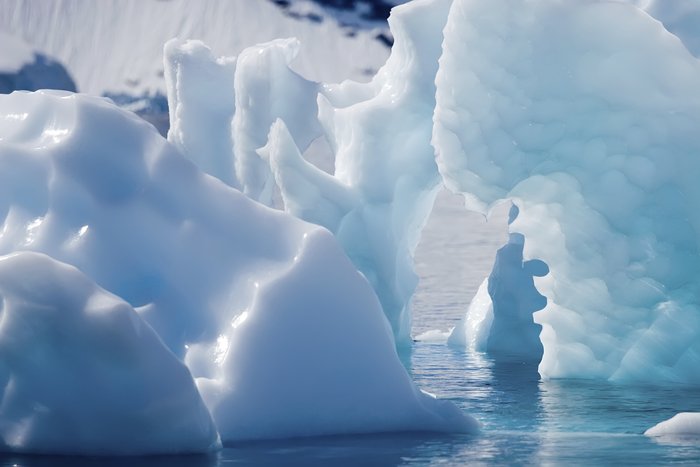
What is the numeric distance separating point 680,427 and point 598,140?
9.41 feet

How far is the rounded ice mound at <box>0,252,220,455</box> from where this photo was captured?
19.9 feet

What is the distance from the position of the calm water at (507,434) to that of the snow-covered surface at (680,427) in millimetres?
128

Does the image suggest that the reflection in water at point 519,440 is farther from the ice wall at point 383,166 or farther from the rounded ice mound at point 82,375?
the ice wall at point 383,166

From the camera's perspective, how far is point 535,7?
31.3ft

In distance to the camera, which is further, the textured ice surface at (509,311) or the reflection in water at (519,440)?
the textured ice surface at (509,311)

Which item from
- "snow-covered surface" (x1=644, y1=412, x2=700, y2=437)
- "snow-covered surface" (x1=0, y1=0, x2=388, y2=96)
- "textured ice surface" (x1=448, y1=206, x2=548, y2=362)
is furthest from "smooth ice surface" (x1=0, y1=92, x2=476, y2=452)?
"snow-covered surface" (x1=0, y1=0, x2=388, y2=96)

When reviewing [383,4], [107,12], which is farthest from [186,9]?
[383,4]

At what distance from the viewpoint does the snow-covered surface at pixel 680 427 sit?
283 inches

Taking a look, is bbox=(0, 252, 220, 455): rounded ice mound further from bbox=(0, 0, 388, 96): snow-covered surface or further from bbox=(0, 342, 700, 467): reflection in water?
bbox=(0, 0, 388, 96): snow-covered surface

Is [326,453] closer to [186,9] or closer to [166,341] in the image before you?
[166,341]

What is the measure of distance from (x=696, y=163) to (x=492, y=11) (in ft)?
5.61

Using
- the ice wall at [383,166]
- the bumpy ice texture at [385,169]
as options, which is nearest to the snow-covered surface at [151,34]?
the bumpy ice texture at [385,169]

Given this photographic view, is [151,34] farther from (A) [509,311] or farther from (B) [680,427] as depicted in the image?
(B) [680,427]

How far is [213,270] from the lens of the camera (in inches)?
272
